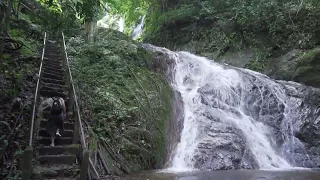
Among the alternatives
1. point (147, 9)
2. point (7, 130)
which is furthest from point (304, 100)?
point (147, 9)

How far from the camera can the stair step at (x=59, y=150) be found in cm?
628

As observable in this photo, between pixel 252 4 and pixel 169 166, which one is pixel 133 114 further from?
pixel 252 4

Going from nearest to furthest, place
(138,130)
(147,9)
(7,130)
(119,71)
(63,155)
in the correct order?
(63,155) → (7,130) → (138,130) → (119,71) → (147,9)

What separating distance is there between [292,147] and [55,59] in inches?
345

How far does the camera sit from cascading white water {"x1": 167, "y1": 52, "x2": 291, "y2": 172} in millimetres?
9109

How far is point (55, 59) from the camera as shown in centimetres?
1245

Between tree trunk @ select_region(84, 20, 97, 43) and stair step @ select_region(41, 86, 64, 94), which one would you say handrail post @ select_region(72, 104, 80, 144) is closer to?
stair step @ select_region(41, 86, 64, 94)

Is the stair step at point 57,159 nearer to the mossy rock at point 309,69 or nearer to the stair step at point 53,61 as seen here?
the stair step at point 53,61

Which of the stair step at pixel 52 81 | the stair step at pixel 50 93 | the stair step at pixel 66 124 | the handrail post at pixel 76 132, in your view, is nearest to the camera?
the handrail post at pixel 76 132

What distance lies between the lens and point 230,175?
726 centimetres

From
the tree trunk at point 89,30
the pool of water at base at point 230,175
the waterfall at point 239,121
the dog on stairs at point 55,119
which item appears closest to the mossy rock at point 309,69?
the waterfall at point 239,121

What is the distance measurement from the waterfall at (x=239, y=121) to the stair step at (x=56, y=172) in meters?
2.72

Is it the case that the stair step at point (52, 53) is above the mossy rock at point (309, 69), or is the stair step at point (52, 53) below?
above

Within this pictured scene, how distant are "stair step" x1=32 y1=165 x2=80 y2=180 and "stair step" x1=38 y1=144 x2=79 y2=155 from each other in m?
0.43
